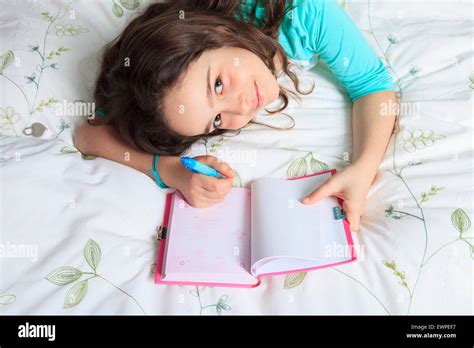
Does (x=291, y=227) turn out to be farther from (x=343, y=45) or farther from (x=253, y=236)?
(x=343, y=45)

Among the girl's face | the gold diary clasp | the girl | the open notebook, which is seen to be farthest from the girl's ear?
the gold diary clasp

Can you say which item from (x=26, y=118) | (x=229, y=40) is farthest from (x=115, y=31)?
(x=229, y=40)

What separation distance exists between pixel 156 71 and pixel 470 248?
23.9 inches

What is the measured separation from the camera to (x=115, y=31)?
116cm

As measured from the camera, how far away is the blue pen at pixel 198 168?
837 mm

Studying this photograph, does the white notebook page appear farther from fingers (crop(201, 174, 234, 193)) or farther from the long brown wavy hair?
the long brown wavy hair

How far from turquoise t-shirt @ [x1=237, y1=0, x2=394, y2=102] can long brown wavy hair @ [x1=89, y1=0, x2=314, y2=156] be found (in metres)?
0.03

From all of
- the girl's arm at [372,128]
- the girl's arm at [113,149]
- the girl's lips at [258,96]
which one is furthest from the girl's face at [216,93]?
the girl's arm at [372,128]

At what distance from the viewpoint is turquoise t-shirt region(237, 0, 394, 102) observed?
1.00m

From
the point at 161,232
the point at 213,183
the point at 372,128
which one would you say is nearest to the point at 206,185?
the point at 213,183

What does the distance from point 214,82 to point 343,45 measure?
34 cm

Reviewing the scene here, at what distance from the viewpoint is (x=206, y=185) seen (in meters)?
0.87

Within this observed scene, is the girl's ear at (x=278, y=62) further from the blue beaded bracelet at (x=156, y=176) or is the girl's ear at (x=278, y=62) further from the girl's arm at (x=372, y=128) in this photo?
the blue beaded bracelet at (x=156, y=176)

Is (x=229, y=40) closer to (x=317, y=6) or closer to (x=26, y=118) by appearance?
(x=317, y=6)
